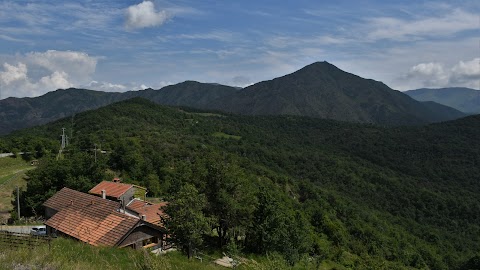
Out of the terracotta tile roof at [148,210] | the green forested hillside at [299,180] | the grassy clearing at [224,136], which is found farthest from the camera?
the grassy clearing at [224,136]

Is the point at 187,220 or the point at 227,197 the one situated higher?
the point at 227,197

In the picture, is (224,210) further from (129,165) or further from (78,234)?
(129,165)

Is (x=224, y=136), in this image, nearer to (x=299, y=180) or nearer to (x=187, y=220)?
(x=299, y=180)

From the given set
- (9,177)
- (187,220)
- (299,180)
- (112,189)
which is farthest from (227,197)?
(299,180)

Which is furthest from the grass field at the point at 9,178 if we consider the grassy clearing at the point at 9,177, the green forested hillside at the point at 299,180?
the green forested hillside at the point at 299,180

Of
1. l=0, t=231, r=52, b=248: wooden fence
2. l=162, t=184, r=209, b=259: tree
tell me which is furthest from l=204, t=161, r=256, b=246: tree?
l=0, t=231, r=52, b=248: wooden fence

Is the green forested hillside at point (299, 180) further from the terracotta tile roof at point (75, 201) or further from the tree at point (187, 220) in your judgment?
the terracotta tile roof at point (75, 201)
